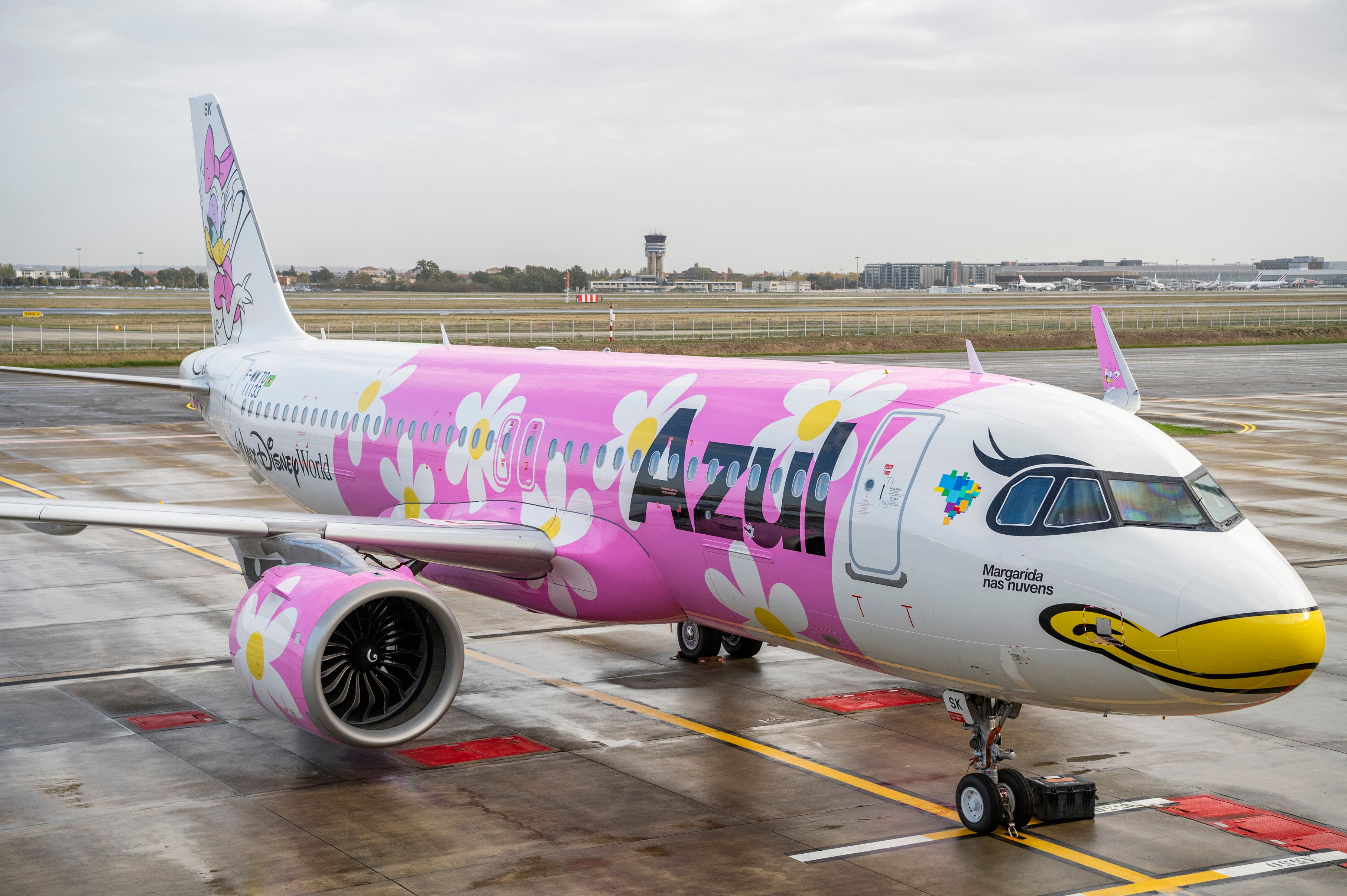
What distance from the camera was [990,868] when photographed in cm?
1161

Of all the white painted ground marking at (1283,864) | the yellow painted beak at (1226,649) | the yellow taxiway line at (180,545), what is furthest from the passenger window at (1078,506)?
the yellow taxiway line at (180,545)

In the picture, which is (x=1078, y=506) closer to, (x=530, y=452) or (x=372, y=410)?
(x=530, y=452)

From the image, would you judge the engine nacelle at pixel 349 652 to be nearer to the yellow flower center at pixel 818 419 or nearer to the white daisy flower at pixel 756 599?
the white daisy flower at pixel 756 599

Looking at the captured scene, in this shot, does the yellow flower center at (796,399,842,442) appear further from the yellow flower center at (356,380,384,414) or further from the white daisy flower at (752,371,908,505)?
the yellow flower center at (356,380,384,414)

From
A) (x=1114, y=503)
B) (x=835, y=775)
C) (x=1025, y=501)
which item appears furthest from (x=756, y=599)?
(x=1114, y=503)

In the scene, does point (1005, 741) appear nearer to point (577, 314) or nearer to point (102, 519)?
point (102, 519)

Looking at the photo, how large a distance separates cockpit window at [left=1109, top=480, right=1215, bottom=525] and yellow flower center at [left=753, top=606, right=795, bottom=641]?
3731mm

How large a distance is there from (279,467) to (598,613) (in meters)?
9.64

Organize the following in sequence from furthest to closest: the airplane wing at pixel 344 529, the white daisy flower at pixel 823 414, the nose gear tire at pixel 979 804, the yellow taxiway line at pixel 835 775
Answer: the airplane wing at pixel 344 529 < the white daisy flower at pixel 823 414 < the nose gear tire at pixel 979 804 < the yellow taxiway line at pixel 835 775

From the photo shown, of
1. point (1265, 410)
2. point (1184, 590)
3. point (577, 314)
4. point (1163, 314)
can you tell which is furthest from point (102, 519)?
point (1163, 314)

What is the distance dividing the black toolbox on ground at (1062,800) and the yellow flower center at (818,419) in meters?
3.94

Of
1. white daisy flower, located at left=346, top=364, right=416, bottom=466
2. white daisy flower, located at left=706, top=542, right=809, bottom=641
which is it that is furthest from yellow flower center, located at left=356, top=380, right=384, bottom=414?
white daisy flower, located at left=706, top=542, right=809, bottom=641

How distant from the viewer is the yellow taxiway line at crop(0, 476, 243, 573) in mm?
25609

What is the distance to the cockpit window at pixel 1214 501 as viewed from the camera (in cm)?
1117
